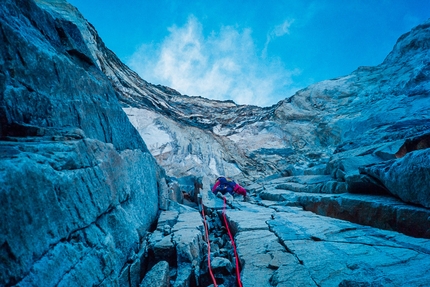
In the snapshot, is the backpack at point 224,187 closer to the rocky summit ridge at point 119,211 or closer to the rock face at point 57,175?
the rocky summit ridge at point 119,211

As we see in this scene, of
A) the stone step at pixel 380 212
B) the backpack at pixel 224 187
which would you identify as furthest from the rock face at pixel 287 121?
the stone step at pixel 380 212

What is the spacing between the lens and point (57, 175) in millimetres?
1787

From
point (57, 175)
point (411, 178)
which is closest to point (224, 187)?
point (411, 178)

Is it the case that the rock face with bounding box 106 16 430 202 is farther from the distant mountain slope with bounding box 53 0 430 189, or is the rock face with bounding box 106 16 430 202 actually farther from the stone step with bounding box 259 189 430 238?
the stone step with bounding box 259 189 430 238

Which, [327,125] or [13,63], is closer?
[13,63]

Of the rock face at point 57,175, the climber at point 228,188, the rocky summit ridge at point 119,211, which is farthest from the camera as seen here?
the climber at point 228,188

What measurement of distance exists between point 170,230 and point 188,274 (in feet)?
4.28

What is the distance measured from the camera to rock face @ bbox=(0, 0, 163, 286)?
141cm

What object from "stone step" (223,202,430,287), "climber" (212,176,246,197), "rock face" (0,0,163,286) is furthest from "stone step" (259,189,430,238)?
"climber" (212,176,246,197)

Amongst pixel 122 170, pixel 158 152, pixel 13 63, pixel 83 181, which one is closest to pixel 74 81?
pixel 13 63

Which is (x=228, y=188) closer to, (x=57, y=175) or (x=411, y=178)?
(x=411, y=178)

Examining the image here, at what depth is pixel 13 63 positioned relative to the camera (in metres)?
2.37

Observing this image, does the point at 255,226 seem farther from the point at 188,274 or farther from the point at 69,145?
the point at 69,145

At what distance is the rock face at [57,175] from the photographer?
4.63 feet
